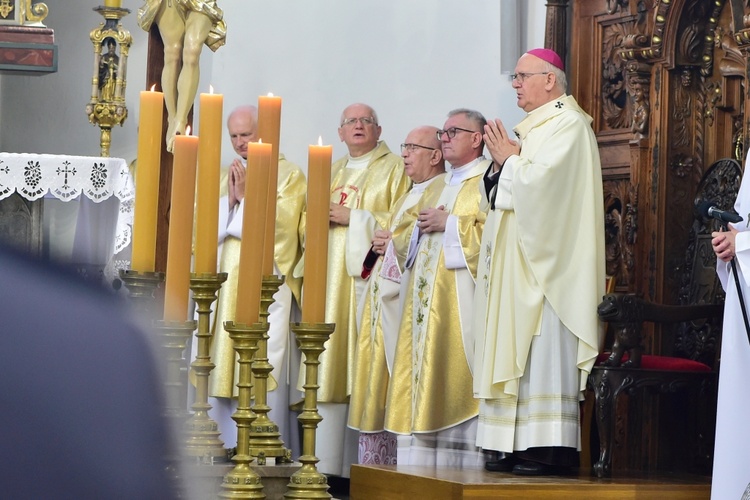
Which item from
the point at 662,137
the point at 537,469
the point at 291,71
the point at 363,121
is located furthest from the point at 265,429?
the point at 291,71

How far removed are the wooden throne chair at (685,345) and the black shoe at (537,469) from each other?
19 centimetres

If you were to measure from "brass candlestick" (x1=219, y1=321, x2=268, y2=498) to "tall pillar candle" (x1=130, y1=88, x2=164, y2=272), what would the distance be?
0.21m

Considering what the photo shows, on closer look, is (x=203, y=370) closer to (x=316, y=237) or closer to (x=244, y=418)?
(x=244, y=418)

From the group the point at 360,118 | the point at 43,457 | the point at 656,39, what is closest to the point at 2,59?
the point at 360,118

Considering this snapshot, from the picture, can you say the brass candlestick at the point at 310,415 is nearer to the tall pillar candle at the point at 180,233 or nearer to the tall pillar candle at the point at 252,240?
the tall pillar candle at the point at 252,240

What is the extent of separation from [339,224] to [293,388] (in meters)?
1.01

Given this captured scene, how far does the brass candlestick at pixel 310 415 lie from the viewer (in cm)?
Answer: 216

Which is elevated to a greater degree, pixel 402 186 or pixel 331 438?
pixel 402 186

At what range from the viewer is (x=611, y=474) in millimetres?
5250

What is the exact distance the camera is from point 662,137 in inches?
233

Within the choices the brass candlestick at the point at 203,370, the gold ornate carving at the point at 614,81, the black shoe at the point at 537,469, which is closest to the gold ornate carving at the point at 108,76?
the gold ornate carving at the point at 614,81

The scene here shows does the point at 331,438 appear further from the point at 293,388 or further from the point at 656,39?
the point at 656,39

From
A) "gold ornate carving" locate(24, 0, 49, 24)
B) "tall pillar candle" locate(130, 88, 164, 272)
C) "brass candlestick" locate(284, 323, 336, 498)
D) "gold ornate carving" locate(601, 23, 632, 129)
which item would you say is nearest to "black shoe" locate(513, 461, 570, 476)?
"gold ornate carving" locate(601, 23, 632, 129)

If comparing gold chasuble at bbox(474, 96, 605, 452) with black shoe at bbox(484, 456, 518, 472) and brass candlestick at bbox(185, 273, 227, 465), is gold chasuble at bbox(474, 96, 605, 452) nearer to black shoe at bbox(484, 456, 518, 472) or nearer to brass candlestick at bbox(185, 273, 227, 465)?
black shoe at bbox(484, 456, 518, 472)
